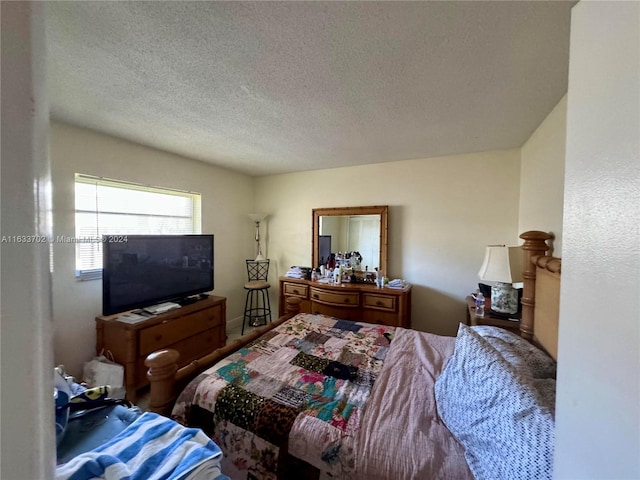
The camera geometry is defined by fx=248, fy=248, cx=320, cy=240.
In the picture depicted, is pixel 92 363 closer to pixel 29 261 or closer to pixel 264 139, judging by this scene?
pixel 264 139

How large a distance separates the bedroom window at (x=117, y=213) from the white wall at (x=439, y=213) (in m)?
1.89

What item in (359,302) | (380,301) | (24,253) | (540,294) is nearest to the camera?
(24,253)

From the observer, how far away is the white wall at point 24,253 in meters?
0.24

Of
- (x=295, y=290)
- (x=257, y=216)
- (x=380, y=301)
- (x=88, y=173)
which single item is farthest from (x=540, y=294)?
(x=88, y=173)

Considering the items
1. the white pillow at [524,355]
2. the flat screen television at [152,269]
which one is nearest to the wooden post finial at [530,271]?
the white pillow at [524,355]

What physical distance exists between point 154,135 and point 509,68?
2.72 metres

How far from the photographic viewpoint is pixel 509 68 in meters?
1.34

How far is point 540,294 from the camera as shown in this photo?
151 cm

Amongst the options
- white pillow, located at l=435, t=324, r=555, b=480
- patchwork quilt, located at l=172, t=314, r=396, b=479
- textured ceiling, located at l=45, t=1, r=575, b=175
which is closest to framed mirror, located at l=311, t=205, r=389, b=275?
textured ceiling, located at l=45, t=1, r=575, b=175

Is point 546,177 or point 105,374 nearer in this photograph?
point 546,177

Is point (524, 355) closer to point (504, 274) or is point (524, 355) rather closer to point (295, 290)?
point (504, 274)

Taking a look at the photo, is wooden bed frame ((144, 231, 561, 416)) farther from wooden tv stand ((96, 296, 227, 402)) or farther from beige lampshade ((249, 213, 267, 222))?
beige lampshade ((249, 213, 267, 222))

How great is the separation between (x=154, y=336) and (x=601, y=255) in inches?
111

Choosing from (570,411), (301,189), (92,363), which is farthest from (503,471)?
(301,189)
